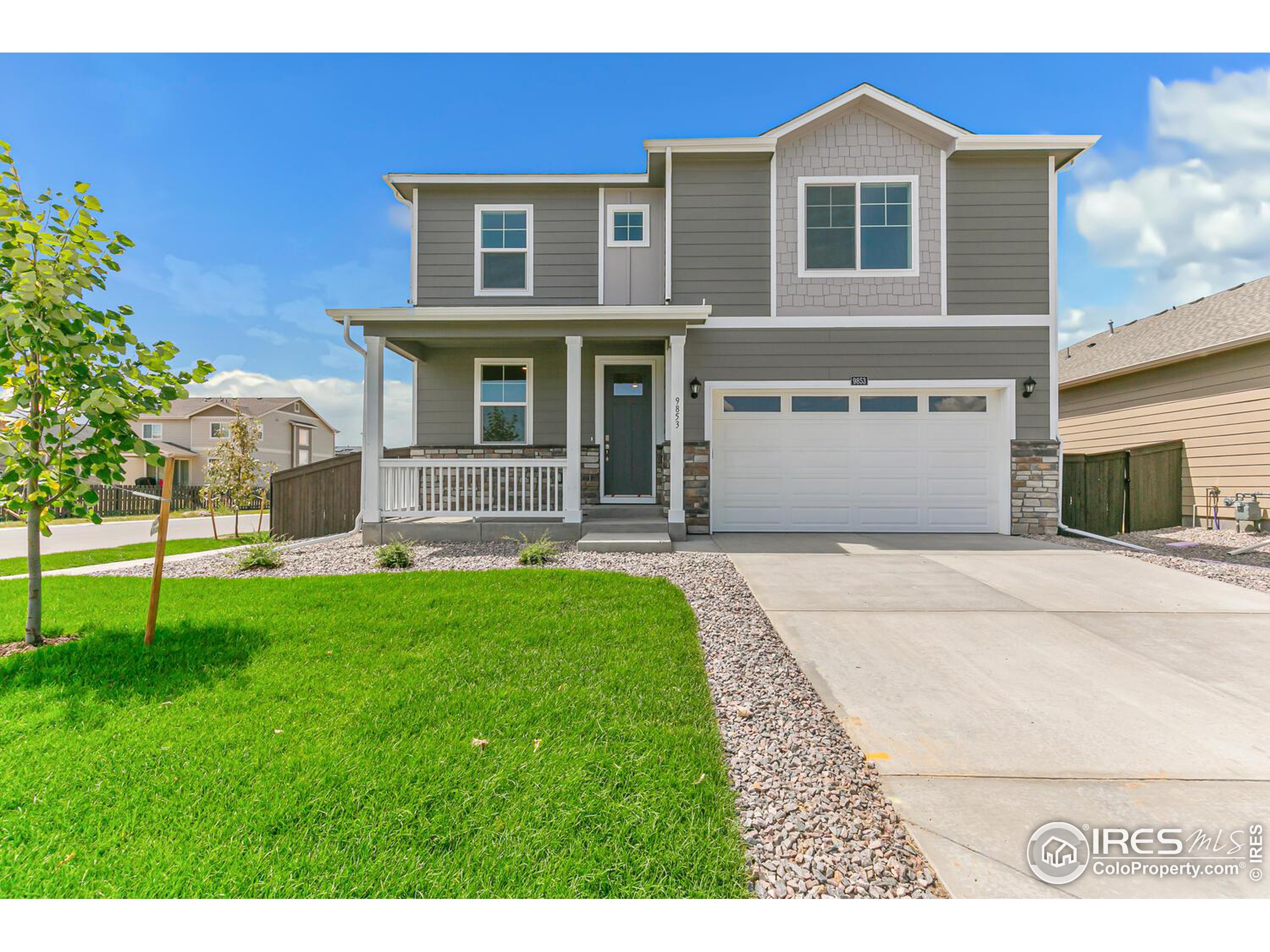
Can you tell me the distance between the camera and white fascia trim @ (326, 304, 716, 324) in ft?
24.5

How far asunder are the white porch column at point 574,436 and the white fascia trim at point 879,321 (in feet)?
6.98

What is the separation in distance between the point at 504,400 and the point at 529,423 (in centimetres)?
60

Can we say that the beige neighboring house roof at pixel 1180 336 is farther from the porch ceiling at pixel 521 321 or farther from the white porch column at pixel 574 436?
the white porch column at pixel 574 436

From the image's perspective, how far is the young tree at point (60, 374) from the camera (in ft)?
10.7

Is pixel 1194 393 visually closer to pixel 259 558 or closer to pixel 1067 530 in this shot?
pixel 1067 530

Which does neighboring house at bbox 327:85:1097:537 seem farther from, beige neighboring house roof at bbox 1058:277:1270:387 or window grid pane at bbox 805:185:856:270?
beige neighboring house roof at bbox 1058:277:1270:387

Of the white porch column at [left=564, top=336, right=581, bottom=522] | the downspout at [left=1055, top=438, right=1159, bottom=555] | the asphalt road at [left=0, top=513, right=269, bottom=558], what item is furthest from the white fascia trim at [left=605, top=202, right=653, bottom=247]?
the asphalt road at [left=0, top=513, right=269, bottom=558]

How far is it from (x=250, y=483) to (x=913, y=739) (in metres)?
11.8

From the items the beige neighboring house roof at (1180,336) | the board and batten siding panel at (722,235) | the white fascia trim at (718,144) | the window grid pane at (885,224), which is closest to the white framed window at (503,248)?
the white fascia trim at (718,144)

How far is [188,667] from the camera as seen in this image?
10.6 feet

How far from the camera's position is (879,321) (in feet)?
28.3

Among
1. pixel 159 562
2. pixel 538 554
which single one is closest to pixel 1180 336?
pixel 538 554

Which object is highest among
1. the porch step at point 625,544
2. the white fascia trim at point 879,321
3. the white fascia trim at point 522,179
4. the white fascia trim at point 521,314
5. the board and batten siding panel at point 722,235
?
the white fascia trim at point 522,179

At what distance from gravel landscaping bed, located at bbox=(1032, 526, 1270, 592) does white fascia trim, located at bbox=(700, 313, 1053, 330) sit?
325 cm
